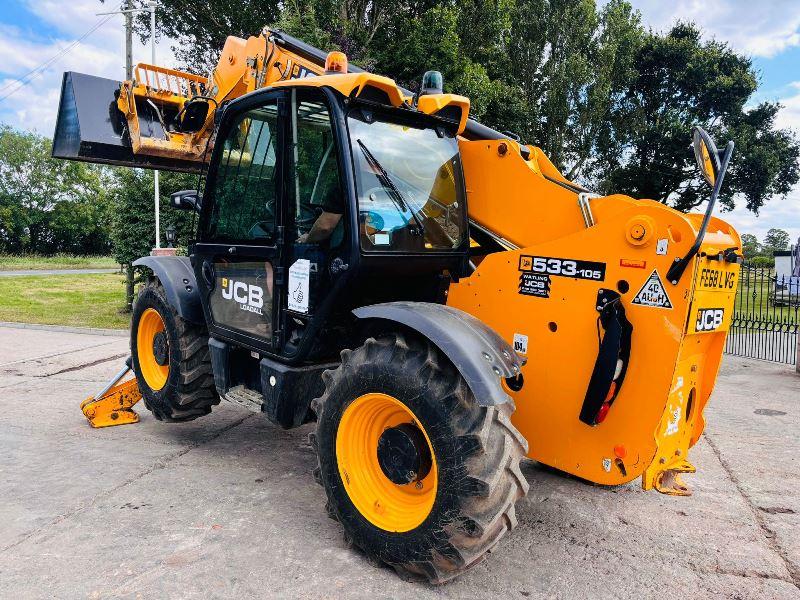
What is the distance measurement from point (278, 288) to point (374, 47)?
11800 mm

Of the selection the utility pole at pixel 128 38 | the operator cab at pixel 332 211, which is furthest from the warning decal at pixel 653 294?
the utility pole at pixel 128 38

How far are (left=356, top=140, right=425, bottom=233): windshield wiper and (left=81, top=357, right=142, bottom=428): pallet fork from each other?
3.15 m

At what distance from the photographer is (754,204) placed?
924 inches

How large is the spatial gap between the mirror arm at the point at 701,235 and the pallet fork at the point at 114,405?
4.37 metres

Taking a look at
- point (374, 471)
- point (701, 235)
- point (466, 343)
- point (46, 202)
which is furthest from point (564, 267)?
point (46, 202)

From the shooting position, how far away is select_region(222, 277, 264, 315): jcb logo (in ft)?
12.4

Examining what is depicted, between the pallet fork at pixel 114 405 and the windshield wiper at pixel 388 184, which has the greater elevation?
the windshield wiper at pixel 388 184

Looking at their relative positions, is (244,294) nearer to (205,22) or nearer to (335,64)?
(335,64)

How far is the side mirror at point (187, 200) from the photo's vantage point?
4348 millimetres

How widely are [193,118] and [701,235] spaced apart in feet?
14.6

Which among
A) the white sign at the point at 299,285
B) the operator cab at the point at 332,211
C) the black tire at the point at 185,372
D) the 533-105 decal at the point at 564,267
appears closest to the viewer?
the 533-105 decal at the point at 564,267

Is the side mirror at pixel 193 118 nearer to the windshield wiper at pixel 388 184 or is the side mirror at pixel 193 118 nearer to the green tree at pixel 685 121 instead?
the windshield wiper at pixel 388 184

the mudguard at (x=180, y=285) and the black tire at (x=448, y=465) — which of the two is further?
the mudguard at (x=180, y=285)

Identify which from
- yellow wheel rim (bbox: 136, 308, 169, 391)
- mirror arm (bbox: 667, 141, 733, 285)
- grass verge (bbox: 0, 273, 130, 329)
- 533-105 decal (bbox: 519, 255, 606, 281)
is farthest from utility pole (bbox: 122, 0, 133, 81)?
mirror arm (bbox: 667, 141, 733, 285)
